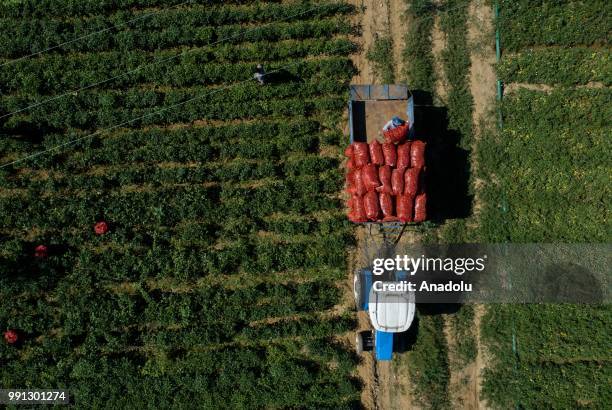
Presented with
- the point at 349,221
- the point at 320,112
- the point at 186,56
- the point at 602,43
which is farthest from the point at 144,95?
the point at 602,43

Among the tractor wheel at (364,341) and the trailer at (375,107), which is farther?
the tractor wheel at (364,341)

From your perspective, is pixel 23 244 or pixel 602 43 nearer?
pixel 23 244

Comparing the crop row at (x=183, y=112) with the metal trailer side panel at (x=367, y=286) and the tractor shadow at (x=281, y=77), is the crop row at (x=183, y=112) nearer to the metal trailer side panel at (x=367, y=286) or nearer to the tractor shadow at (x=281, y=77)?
the tractor shadow at (x=281, y=77)

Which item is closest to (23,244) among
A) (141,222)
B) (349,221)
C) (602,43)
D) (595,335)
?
(141,222)

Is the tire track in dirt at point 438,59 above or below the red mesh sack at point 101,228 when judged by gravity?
above

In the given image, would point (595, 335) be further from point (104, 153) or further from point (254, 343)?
point (104, 153)

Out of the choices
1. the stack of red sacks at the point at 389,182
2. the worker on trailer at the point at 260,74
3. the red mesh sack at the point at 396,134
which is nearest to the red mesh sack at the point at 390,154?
the stack of red sacks at the point at 389,182

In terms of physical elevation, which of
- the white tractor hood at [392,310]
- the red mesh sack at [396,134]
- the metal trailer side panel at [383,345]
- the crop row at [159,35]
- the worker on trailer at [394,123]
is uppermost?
the crop row at [159,35]

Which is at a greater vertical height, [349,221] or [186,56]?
[186,56]

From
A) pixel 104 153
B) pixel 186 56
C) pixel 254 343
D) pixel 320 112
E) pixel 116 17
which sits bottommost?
pixel 254 343
